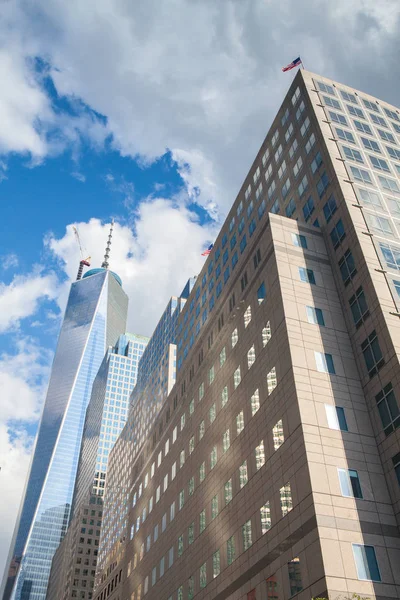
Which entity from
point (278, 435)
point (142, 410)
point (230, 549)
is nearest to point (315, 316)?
point (278, 435)

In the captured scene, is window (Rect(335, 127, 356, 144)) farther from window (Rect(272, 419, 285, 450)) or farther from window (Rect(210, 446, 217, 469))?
window (Rect(210, 446, 217, 469))

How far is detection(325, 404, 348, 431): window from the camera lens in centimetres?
4475

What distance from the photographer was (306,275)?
5753 cm

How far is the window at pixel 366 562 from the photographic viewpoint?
120 feet

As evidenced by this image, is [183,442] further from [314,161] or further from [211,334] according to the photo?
[314,161]

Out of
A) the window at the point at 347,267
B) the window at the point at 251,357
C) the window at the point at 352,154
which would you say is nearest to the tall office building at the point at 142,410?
the window at the point at 251,357

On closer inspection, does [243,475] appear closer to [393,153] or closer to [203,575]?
[203,575]

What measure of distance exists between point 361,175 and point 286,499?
38.3m

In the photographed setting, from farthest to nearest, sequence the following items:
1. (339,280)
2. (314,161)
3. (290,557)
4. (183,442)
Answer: (183,442) → (314,161) → (339,280) → (290,557)

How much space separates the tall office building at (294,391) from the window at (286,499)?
19cm

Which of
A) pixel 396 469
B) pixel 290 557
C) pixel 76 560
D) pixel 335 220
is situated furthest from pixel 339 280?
pixel 76 560

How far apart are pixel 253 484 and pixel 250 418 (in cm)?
657

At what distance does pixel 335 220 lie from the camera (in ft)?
196

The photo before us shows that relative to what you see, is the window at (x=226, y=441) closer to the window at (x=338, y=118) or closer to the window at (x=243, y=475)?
the window at (x=243, y=475)
